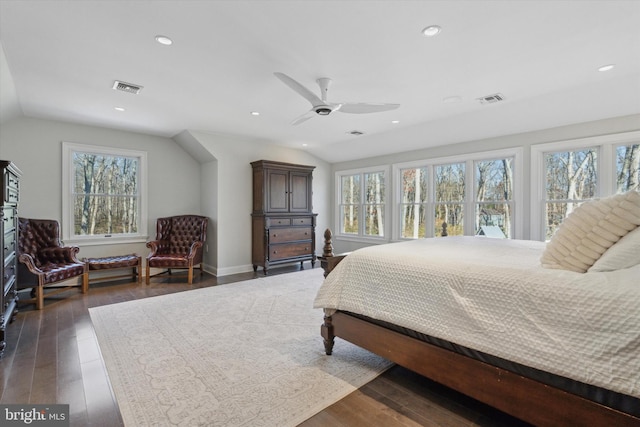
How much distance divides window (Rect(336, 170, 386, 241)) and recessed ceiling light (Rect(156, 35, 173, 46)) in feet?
16.0

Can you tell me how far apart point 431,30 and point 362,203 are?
4.87m

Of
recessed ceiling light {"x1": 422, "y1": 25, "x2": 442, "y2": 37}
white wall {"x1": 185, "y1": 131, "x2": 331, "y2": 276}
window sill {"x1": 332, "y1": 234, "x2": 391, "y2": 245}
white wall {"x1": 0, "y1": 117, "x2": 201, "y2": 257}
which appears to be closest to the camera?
recessed ceiling light {"x1": 422, "y1": 25, "x2": 442, "y2": 37}

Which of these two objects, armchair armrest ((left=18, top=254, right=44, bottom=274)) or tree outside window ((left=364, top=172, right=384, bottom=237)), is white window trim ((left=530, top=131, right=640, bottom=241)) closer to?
tree outside window ((left=364, top=172, right=384, bottom=237))

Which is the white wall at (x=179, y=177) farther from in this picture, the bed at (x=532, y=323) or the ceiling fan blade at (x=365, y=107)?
the bed at (x=532, y=323)

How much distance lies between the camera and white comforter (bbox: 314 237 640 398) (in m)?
1.22

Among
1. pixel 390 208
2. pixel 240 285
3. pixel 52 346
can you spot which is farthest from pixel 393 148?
pixel 52 346

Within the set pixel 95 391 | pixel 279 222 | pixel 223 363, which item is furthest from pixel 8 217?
pixel 279 222

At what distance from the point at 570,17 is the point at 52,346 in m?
4.89

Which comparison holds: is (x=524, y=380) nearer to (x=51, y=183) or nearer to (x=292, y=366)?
(x=292, y=366)

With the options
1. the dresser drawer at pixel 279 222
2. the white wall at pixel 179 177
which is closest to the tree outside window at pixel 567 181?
the dresser drawer at pixel 279 222

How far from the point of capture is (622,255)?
144 cm

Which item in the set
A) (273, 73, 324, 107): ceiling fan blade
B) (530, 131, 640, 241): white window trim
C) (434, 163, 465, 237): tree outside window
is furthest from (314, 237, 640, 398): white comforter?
(434, 163, 465, 237): tree outside window

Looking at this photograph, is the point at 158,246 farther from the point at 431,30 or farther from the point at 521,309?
the point at 521,309

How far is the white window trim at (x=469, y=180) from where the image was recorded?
4.61m
